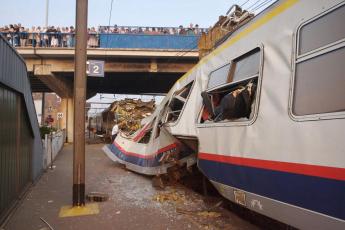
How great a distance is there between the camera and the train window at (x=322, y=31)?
3.57 m

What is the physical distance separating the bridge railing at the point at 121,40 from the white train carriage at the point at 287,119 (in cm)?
2149

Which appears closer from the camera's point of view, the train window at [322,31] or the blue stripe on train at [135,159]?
the train window at [322,31]

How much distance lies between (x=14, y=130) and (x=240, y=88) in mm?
5155

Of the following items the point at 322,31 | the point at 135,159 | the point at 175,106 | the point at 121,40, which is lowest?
the point at 135,159

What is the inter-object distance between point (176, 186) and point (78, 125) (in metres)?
3.16

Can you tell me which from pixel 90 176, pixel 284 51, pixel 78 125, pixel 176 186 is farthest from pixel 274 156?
pixel 90 176

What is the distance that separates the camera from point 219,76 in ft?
Result: 21.3

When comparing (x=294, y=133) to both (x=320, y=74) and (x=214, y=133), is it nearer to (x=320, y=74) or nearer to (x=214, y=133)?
(x=320, y=74)

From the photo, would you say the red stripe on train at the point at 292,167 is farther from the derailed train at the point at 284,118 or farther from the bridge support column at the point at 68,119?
the bridge support column at the point at 68,119

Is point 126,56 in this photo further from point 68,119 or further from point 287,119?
point 287,119

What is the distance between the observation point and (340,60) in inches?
138

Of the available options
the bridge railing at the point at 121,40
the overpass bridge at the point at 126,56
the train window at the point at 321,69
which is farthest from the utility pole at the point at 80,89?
the bridge railing at the point at 121,40

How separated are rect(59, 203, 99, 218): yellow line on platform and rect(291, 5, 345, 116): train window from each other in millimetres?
5160

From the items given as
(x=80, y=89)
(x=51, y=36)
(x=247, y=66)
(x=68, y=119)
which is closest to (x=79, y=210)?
(x=80, y=89)
